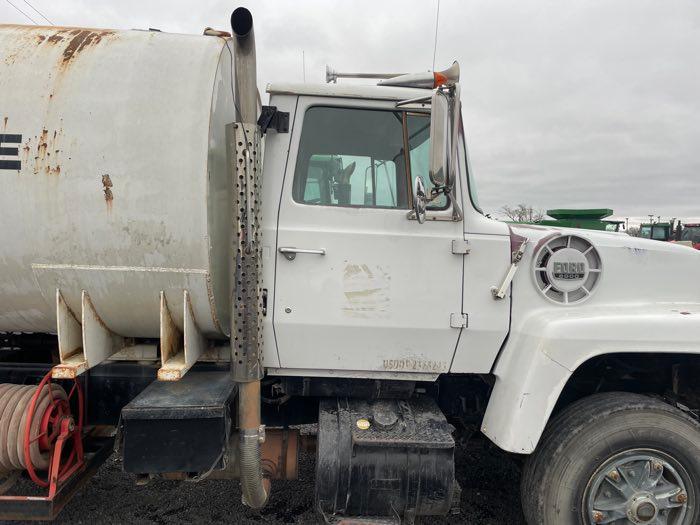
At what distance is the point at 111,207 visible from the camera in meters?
2.20

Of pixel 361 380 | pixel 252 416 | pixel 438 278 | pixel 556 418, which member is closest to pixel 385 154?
pixel 438 278

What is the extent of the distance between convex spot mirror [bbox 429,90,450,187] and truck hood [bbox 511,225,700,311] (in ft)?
2.44

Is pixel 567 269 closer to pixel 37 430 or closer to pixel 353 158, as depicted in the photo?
pixel 353 158

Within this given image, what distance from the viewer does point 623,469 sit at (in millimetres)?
2467

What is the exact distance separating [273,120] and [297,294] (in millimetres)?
1011

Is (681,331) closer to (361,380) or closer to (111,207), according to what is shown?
(361,380)

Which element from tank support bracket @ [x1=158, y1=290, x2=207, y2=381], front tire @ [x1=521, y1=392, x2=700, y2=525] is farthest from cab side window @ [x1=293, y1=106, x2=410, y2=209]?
front tire @ [x1=521, y1=392, x2=700, y2=525]

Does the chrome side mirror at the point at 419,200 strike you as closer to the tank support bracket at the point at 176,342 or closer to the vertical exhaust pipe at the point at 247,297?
the vertical exhaust pipe at the point at 247,297

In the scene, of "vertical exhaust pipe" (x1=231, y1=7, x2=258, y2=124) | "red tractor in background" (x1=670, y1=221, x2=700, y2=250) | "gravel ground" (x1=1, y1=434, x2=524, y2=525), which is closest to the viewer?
"vertical exhaust pipe" (x1=231, y1=7, x2=258, y2=124)

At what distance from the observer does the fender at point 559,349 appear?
2.38 m

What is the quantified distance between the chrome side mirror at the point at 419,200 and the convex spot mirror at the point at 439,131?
0.11 meters

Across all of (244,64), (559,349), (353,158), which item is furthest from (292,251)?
(559,349)

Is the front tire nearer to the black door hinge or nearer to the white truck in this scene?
the white truck

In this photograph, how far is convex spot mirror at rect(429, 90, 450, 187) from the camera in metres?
2.10
